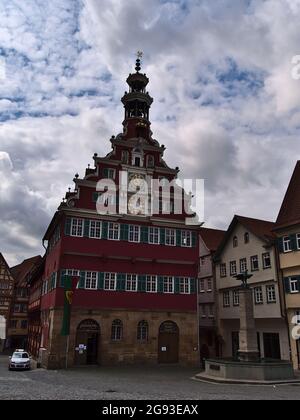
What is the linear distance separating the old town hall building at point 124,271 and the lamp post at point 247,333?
1000 centimetres

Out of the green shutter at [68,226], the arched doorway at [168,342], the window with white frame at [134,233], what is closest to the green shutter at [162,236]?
the window with white frame at [134,233]

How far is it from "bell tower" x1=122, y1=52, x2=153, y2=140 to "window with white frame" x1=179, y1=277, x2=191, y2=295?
13612mm

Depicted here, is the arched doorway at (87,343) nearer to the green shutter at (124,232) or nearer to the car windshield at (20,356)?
the car windshield at (20,356)

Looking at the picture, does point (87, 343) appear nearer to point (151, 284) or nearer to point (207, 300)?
point (151, 284)

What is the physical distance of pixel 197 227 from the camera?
37.6 meters

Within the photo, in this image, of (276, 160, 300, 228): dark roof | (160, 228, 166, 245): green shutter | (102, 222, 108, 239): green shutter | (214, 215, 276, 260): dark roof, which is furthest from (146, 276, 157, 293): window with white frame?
(276, 160, 300, 228): dark roof

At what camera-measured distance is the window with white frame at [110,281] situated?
33.4 meters

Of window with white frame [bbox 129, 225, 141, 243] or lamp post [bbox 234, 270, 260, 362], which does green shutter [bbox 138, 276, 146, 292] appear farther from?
lamp post [bbox 234, 270, 260, 362]

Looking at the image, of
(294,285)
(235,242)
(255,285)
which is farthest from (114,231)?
(294,285)

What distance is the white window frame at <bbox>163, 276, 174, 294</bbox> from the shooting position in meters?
35.4

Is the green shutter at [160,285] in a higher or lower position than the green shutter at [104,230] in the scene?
lower
